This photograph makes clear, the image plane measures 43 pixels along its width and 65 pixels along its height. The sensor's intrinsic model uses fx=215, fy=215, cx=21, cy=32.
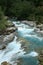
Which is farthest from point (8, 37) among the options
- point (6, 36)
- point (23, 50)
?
point (23, 50)

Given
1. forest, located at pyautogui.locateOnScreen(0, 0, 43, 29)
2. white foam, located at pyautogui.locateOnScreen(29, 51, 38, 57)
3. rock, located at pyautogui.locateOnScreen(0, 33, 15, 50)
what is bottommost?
white foam, located at pyautogui.locateOnScreen(29, 51, 38, 57)

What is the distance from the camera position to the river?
1850cm

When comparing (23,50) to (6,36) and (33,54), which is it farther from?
(6,36)

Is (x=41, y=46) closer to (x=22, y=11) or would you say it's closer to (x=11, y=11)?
(x=22, y=11)

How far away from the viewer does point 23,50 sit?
21.1 meters

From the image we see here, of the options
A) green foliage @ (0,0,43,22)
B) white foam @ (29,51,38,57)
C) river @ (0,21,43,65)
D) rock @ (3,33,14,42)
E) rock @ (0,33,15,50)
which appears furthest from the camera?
green foliage @ (0,0,43,22)

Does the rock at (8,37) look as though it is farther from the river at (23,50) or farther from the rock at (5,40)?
the river at (23,50)

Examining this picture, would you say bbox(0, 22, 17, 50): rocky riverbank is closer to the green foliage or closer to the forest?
the forest

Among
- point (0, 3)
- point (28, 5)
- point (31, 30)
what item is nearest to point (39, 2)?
→ point (28, 5)

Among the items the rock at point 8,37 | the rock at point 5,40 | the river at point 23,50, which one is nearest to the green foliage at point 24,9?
the river at point 23,50

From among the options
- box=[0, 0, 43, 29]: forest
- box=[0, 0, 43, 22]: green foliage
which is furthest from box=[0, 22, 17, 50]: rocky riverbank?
box=[0, 0, 43, 22]: green foliage

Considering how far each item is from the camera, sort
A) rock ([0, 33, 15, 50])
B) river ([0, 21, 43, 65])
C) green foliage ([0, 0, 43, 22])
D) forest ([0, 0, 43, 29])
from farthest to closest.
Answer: green foliage ([0, 0, 43, 22]) < forest ([0, 0, 43, 29]) < rock ([0, 33, 15, 50]) < river ([0, 21, 43, 65])

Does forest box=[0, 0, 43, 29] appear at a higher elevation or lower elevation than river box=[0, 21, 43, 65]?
higher

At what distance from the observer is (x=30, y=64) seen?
57.7 ft
